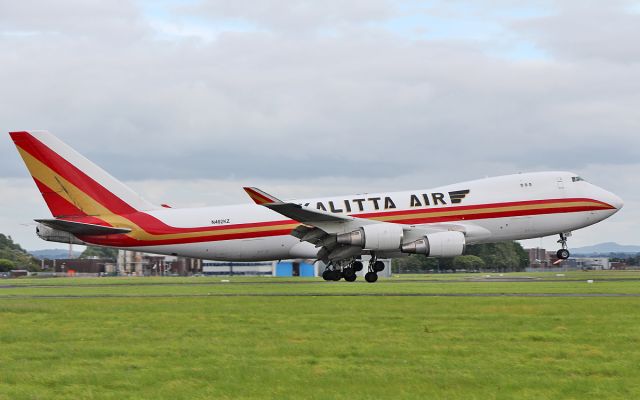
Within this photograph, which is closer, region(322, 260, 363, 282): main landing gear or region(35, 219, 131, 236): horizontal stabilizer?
region(35, 219, 131, 236): horizontal stabilizer

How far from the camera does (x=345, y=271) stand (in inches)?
2093

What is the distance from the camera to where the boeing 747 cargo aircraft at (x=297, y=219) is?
163ft

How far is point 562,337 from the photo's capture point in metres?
19.5

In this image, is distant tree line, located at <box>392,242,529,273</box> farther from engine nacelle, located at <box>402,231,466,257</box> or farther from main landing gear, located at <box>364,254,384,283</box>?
engine nacelle, located at <box>402,231,466,257</box>

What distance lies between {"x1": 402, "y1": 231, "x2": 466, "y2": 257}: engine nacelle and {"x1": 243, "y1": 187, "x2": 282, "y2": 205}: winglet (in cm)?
811

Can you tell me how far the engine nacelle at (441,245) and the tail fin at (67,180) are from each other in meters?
17.8

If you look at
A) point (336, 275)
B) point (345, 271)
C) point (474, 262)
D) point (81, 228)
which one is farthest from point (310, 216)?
point (474, 262)

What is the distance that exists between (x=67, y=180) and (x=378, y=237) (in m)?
19.2

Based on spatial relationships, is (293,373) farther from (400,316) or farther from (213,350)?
(400,316)

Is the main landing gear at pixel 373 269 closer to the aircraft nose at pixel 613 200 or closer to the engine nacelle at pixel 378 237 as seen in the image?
the engine nacelle at pixel 378 237

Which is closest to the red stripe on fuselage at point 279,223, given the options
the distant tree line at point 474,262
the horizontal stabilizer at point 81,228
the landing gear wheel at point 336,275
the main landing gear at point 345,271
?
the horizontal stabilizer at point 81,228

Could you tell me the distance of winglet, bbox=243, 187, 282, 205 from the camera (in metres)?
45.8

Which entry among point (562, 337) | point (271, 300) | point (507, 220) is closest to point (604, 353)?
point (562, 337)

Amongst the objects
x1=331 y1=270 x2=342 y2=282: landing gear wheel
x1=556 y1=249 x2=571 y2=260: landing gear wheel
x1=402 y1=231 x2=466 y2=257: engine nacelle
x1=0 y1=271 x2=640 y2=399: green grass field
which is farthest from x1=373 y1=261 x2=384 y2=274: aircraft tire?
x1=0 y1=271 x2=640 y2=399: green grass field
